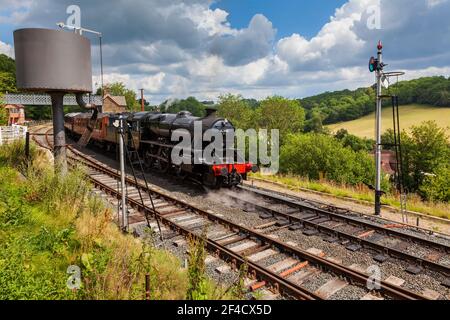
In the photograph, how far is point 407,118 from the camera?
73500 millimetres

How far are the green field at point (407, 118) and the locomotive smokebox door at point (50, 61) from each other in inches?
2569

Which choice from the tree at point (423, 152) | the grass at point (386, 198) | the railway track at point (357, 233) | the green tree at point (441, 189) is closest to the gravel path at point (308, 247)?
the railway track at point (357, 233)

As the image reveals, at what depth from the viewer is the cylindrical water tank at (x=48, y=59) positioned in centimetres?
984

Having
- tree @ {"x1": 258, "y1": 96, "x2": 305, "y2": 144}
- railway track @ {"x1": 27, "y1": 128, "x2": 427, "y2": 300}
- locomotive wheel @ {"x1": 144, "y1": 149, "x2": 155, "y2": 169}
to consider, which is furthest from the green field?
railway track @ {"x1": 27, "y1": 128, "x2": 427, "y2": 300}

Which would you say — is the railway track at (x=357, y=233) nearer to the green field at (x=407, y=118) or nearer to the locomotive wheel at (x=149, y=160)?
the locomotive wheel at (x=149, y=160)

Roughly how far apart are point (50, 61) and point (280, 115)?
56.3 meters

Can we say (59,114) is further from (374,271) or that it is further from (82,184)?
(374,271)

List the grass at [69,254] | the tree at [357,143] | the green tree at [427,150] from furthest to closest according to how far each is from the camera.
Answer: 1. the tree at [357,143]
2. the green tree at [427,150]
3. the grass at [69,254]

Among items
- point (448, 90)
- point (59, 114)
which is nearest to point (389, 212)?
point (59, 114)

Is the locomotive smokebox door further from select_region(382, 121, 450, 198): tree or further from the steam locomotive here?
select_region(382, 121, 450, 198): tree

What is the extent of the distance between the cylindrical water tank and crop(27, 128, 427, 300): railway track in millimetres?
4523

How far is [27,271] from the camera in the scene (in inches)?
187

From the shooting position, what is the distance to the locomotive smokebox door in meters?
9.84
